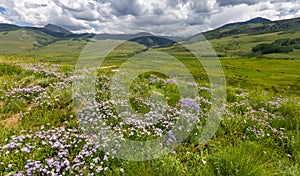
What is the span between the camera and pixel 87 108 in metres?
6.59

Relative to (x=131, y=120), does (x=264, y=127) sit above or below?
below

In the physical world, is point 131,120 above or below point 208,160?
above

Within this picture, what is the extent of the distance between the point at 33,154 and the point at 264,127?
6.65 metres

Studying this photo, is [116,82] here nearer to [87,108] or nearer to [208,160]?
[87,108]

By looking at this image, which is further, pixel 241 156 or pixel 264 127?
pixel 264 127

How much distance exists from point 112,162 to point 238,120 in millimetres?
4530

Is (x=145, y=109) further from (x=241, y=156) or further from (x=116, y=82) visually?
(x=241, y=156)

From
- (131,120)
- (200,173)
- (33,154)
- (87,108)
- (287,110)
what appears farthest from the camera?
(287,110)

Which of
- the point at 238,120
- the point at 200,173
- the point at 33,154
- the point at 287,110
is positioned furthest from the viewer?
the point at 287,110

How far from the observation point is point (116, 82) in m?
9.97

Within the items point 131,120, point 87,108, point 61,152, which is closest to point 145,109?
point 131,120

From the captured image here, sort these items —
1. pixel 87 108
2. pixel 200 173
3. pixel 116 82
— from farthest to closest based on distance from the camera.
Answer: pixel 116 82
pixel 87 108
pixel 200 173

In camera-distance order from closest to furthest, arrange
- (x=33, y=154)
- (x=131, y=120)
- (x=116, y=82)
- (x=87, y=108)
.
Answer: (x=33, y=154) < (x=131, y=120) < (x=87, y=108) < (x=116, y=82)

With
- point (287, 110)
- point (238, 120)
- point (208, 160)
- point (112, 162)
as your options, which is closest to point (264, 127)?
point (238, 120)
